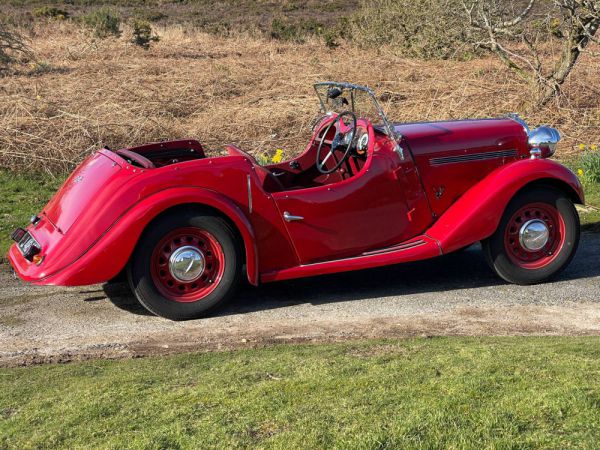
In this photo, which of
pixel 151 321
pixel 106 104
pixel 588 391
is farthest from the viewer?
pixel 106 104

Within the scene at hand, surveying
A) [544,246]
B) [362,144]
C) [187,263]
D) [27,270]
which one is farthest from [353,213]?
[27,270]

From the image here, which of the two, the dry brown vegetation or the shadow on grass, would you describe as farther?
the dry brown vegetation

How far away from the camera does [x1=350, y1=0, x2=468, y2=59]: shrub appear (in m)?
18.2

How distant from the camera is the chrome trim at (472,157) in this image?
7.21m

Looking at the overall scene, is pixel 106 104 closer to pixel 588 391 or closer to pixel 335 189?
pixel 335 189

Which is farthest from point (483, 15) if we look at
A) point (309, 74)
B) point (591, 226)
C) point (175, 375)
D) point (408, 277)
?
point (175, 375)

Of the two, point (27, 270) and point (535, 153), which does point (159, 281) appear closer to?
point (27, 270)

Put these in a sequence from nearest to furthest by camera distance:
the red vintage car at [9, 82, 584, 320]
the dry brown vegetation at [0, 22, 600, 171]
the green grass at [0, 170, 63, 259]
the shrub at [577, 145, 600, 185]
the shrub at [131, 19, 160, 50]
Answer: the red vintage car at [9, 82, 584, 320] → the green grass at [0, 170, 63, 259] → the shrub at [577, 145, 600, 185] → the dry brown vegetation at [0, 22, 600, 171] → the shrub at [131, 19, 160, 50]

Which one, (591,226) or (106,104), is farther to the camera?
(106,104)

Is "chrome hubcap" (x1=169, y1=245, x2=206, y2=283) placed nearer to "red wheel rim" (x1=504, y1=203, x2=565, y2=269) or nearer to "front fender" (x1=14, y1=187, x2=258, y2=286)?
"front fender" (x1=14, y1=187, x2=258, y2=286)

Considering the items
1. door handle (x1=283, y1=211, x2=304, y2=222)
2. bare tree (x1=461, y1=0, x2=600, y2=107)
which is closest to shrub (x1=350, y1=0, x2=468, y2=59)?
bare tree (x1=461, y1=0, x2=600, y2=107)

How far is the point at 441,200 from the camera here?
7.26 m

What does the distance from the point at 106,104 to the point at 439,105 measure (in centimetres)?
572

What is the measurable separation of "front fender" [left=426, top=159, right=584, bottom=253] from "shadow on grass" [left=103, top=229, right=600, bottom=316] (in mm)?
546
